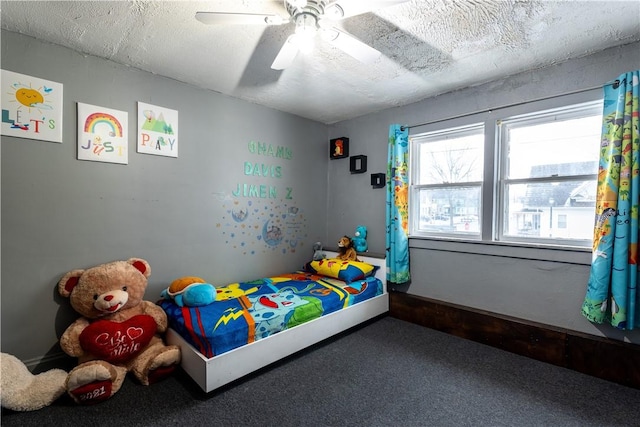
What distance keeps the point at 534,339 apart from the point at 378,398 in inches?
55.7

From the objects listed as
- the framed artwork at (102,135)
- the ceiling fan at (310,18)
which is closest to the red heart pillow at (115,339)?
the framed artwork at (102,135)

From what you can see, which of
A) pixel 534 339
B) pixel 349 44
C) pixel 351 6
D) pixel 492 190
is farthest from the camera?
pixel 492 190

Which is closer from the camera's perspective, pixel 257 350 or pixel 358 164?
pixel 257 350

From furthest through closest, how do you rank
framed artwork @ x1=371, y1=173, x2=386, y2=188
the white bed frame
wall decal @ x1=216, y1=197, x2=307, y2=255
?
framed artwork @ x1=371, y1=173, x2=386, y2=188 → wall decal @ x1=216, y1=197, x2=307, y2=255 → the white bed frame

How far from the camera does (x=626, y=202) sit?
6.11 feet

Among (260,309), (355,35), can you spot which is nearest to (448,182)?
(355,35)

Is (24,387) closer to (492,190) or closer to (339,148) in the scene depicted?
(339,148)

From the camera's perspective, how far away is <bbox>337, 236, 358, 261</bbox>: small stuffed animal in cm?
334

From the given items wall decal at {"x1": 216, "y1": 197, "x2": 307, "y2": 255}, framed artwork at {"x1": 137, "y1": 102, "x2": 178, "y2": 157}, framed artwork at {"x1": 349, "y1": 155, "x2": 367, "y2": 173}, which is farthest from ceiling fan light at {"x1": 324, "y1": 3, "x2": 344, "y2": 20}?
framed artwork at {"x1": 349, "y1": 155, "x2": 367, "y2": 173}

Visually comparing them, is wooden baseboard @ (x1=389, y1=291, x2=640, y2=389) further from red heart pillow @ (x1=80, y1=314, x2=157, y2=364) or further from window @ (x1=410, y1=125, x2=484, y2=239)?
red heart pillow @ (x1=80, y1=314, x2=157, y2=364)

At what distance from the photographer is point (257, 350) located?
6.47ft

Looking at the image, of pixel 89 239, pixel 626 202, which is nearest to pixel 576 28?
pixel 626 202

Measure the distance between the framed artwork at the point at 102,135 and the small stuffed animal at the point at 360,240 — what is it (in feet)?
7.81

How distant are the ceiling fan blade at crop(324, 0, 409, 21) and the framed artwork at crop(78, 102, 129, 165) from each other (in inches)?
70.6
